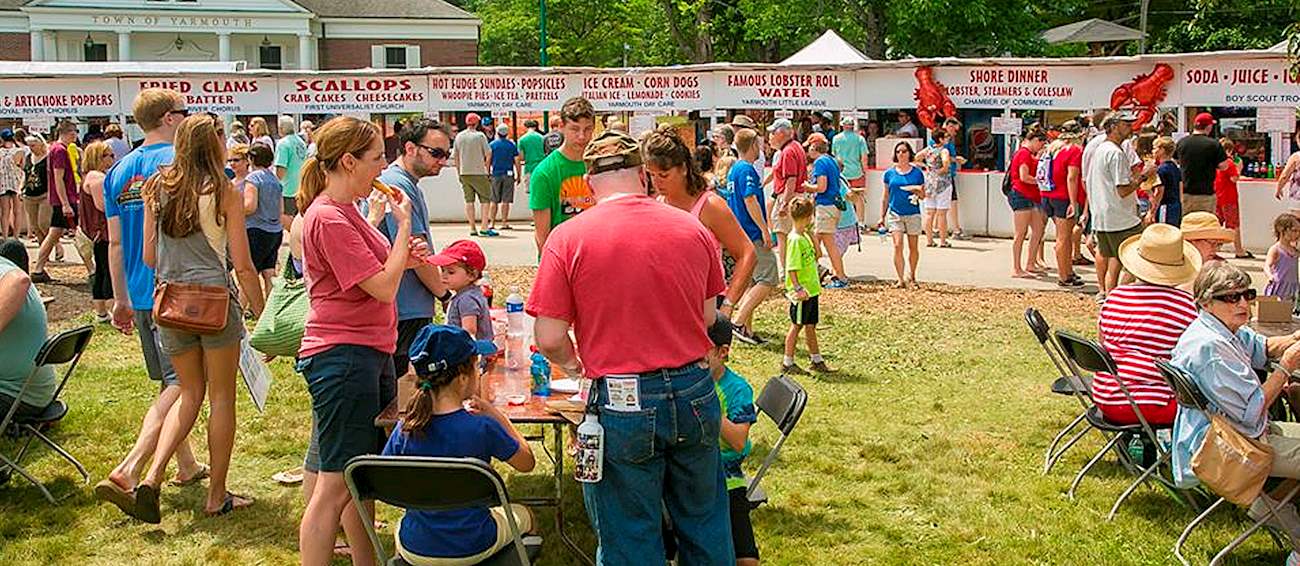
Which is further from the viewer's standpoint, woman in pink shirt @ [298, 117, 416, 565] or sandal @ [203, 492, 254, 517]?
sandal @ [203, 492, 254, 517]

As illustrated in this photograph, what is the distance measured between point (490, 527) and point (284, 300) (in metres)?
1.70

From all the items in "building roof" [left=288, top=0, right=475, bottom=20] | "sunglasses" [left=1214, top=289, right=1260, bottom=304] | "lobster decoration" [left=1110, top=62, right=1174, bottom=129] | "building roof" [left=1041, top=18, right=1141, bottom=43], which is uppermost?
"building roof" [left=288, top=0, right=475, bottom=20]

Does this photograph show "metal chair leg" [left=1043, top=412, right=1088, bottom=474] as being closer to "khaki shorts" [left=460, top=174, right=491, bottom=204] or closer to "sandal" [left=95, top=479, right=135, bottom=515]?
"sandal" [left=95, top=479, right=135, bottom=515]

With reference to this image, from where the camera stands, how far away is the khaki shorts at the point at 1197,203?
1343 cm

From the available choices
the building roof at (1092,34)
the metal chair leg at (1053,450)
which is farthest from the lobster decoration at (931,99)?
the building roof at (1092,34)

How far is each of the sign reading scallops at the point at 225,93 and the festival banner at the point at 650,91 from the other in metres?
4.66

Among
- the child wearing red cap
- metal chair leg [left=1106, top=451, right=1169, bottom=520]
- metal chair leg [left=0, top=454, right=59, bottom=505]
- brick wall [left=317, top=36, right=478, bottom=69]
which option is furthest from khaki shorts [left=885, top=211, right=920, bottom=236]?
brick wall [left=317, top=36, right=478, bottom=69]

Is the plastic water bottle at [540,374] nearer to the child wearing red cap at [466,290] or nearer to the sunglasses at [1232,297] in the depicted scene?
the child wearing red cap at [466,290]

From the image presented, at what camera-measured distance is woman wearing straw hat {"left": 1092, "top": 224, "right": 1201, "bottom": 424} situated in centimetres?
586

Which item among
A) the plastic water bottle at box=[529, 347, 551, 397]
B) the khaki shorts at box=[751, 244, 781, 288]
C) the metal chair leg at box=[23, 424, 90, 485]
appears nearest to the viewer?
the plastic water bottle at box=[529, 347, 551, 397]

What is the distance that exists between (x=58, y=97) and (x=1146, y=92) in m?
14.7

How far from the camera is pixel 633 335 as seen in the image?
3.87 meters

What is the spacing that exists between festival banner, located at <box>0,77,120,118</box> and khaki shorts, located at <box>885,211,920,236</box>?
1238 cm

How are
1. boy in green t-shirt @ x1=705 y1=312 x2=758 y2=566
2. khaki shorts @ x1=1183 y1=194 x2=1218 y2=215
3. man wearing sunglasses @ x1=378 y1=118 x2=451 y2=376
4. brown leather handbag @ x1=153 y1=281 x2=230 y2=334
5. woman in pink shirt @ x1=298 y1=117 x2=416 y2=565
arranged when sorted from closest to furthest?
woman in pink shirt @ x1=298 y1=117 x2=416 y2=565
boy in green t-shirt @ x1=705 y1=312 x2=758 y2=566
brown leather handbag @ x1=153 y1=281 x2=230 y2=334
man wearing sunglasses @ x1=378 y1=118 x2=451 y2=376
khaki shorts @ x1=1183 y1=194 x2=1218 y2=215
